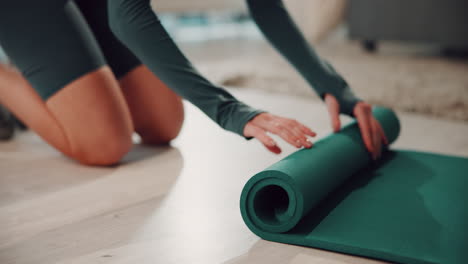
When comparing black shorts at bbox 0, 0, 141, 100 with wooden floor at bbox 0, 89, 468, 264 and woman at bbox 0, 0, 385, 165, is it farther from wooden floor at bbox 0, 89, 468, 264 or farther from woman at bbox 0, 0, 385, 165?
wooden floor at bbox 0, 89, 468, 264

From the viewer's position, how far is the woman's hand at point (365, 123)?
4.00ft

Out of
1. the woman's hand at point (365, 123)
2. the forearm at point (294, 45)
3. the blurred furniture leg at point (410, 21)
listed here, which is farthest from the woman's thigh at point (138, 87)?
the blurred furniture leg at point (410, 21)

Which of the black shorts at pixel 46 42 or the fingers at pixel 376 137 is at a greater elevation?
the black shorts at pixel 46 42

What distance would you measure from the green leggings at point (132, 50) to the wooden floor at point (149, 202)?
9.2 inches

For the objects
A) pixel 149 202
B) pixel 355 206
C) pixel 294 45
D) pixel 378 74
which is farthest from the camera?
pixel 378 74

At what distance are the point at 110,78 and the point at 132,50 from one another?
16.2 inches

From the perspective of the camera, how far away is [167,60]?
1.01 m

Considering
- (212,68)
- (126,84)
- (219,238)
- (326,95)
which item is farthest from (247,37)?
(219,238)

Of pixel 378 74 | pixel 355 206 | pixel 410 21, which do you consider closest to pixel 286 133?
pixel 355 206

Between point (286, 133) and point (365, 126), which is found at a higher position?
point (286, 133)

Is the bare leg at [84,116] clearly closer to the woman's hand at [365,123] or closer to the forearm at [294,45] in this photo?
the forearm at [294,45]

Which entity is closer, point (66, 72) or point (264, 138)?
point (264, 138)

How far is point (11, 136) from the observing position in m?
1.77

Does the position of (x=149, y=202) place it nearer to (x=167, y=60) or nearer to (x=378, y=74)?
(x=167, y=60)
